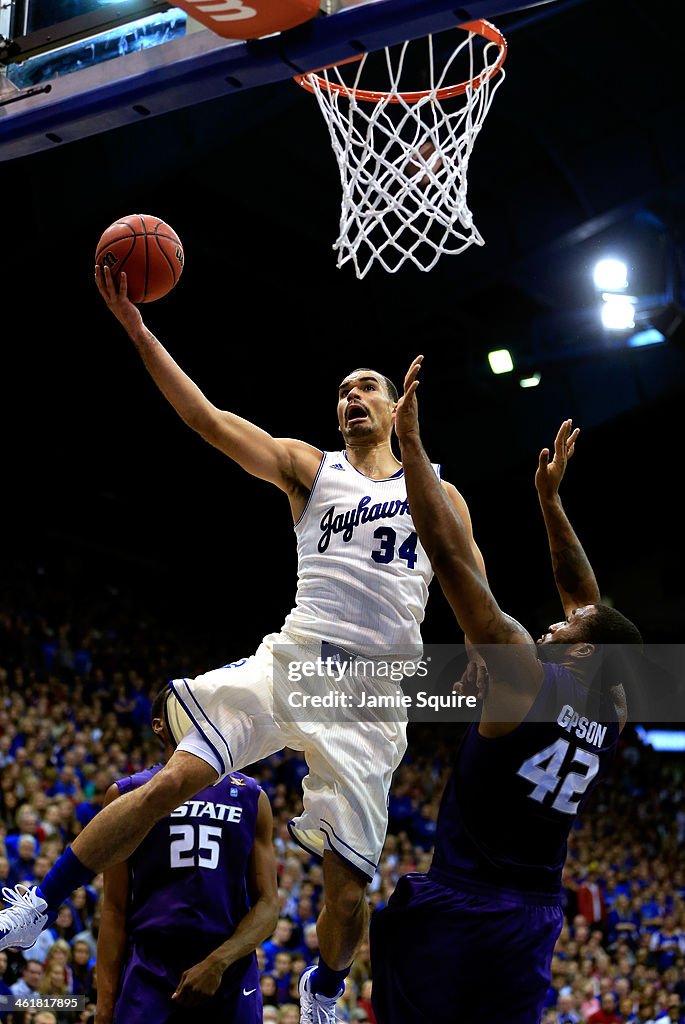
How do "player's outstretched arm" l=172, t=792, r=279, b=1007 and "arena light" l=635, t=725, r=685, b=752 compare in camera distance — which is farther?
"arena light" l=635, t=725, r=685, b=752

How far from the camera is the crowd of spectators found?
7.52 metres

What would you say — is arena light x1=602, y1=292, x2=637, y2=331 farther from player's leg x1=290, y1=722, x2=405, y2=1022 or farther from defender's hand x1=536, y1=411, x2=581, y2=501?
player's leg x1=290, y1=722, x2=405, y2=1022

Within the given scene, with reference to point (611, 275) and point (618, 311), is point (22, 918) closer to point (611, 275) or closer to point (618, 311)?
point (611, 275)

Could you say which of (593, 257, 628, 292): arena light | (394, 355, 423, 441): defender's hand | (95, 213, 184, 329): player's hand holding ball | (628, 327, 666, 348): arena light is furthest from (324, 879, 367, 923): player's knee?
(628, 327, 666, 348): arena light

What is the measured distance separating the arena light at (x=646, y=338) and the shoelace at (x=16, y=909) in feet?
34.4

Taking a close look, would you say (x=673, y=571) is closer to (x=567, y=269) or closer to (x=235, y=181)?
(x=567, y=269)

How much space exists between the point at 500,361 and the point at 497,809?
10.9 m

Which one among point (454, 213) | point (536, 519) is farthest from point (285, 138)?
point (536, 519)

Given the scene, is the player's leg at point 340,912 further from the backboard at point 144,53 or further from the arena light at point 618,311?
the arena light at point 618,311

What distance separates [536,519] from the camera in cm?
1650

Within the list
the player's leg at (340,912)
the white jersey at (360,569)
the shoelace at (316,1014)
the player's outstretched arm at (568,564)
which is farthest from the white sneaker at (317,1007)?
the player's outstretched arm at (568,564)

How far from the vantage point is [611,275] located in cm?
1205

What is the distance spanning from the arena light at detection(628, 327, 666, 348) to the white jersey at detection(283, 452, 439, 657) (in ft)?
30.2

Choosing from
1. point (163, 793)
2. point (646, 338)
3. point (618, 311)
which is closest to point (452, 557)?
point (163, 793)
